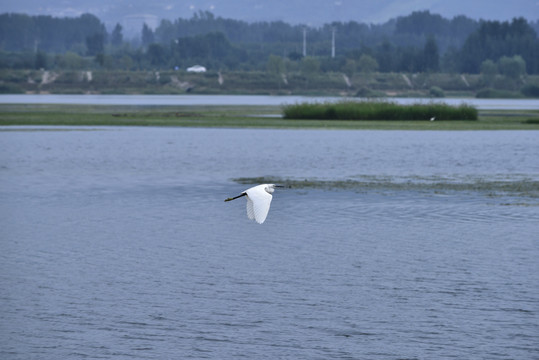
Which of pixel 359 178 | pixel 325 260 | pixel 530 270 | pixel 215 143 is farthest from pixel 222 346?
pixel 215 143

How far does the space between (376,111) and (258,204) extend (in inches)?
2984

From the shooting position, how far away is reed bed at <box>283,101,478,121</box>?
9369 cm

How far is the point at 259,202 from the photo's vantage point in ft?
65.1

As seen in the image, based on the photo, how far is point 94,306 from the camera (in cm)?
2095

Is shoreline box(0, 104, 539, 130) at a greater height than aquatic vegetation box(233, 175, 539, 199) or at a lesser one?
lesser

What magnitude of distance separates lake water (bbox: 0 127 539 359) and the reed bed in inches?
1638

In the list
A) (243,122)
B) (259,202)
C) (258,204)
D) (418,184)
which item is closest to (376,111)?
(243,122)

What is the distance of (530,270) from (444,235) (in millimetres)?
5784

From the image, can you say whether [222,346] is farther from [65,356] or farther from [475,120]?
[475,120]

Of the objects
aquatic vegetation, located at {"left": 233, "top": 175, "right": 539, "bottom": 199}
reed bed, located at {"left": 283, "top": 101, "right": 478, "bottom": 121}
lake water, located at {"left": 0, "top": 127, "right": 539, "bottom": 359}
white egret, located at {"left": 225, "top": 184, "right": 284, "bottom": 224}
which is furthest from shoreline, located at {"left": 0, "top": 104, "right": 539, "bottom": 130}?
white egret, located at {"left": 225, "top": 184, "right": 284, "bottom": 224}

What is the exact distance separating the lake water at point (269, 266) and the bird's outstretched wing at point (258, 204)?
231 centimetres

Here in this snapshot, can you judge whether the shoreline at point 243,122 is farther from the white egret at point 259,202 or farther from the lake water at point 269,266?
the white egret at point 259,202

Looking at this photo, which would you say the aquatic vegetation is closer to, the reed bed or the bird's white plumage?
the bird's white plumage

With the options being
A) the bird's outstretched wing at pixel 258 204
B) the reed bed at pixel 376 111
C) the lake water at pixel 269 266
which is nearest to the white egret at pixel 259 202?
the bird's outstretched wing at pixel 258 204
